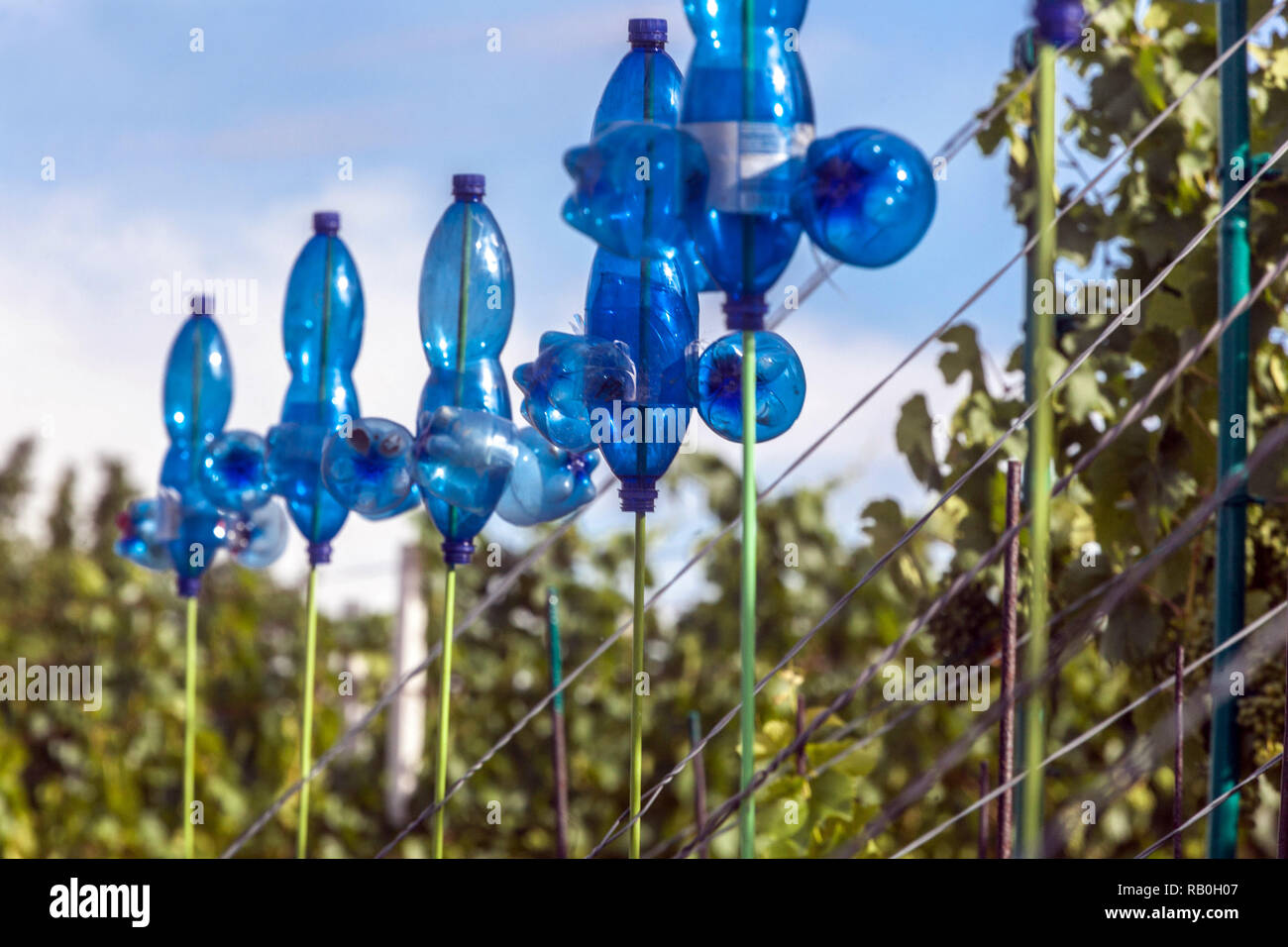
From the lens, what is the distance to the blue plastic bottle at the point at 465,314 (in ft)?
4.74

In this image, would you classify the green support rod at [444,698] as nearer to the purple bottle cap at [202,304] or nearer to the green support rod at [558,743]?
the green support rod at [558,743]

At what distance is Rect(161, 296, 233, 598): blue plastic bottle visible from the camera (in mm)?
1901

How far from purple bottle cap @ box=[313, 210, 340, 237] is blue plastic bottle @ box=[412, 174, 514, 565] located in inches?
11.5

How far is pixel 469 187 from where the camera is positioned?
1471 millimetres

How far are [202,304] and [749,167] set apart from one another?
3.72 ft

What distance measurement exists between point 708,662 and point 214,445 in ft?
6.56

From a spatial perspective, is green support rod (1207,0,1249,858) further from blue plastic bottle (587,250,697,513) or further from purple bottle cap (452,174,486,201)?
purple bottle cap (452,174,486,201)

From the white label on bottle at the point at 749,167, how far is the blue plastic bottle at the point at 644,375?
251 mm

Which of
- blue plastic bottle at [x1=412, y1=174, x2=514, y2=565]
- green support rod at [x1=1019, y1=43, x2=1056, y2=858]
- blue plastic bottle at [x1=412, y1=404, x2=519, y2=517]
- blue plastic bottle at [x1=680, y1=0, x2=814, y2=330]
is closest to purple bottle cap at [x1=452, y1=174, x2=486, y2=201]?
blue plastic bottle at [x1=412, y1=174, x2=514, y2=565]

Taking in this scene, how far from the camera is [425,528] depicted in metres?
3.59

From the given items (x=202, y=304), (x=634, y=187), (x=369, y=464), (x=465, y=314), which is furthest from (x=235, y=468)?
(x=634, y=187)

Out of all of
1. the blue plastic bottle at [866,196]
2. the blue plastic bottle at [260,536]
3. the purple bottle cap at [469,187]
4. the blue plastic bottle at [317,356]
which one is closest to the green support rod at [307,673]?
the blue plastic bottle at [317,356]

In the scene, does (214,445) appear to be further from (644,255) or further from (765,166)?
(765,166)
